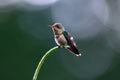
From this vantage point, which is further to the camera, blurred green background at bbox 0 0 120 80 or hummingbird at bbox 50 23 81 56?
blurred green background at bbox 0 0 120 80

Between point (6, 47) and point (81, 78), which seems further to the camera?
point (81, 78)

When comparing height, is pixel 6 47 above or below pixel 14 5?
below

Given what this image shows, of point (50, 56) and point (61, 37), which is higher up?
point (50, 56)

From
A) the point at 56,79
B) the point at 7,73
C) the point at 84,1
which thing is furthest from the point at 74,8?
the point at 7,73

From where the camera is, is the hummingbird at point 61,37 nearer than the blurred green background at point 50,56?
Yes

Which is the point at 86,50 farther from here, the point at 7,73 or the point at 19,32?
the point at 7,73

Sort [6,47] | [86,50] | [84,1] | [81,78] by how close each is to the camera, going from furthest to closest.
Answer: [84,1] < [86,50] < [81,78] < [6,47]

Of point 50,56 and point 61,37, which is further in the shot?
point 50,56

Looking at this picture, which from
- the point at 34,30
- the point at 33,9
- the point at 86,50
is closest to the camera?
the point at 86,50
